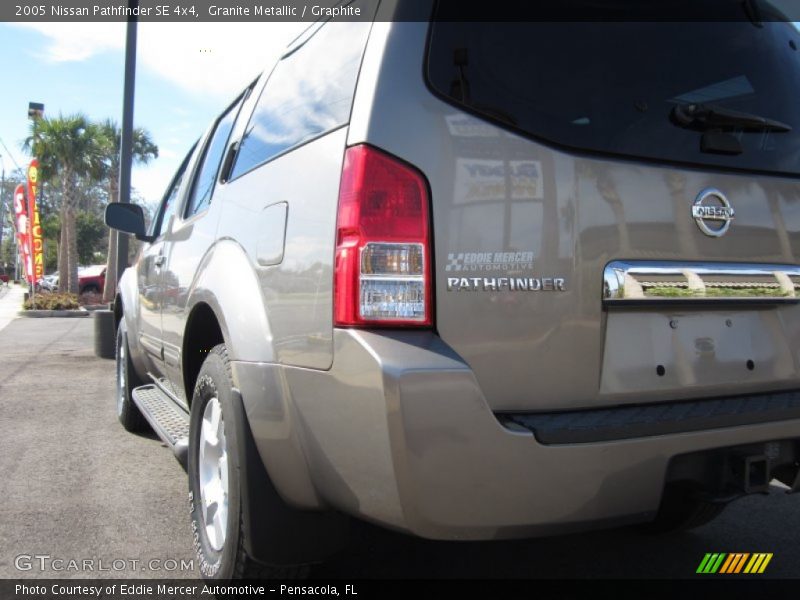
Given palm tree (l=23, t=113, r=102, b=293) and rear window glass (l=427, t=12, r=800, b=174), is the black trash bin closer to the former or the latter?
rear window glass (l=427, t=12, r=800, b=174)

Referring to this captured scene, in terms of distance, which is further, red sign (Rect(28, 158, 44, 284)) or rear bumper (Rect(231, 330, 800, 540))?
red sign (Rect(28, 158, 44, 284))

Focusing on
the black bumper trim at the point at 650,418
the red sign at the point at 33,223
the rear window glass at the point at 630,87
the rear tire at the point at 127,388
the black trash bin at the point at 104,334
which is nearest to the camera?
the black bumper trim at the point at 650,418

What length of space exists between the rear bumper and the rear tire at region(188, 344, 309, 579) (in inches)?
18.1

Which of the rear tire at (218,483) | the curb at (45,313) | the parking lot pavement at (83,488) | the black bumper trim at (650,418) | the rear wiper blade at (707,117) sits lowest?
the curb at (45,313)

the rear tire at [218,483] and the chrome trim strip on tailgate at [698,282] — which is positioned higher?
the chrome trim strip on tailgate at [698,282]

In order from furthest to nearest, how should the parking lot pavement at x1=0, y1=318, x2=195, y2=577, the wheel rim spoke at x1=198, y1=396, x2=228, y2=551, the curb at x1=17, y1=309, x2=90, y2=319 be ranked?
1. the curb at x1=17, y1=309, x2=90, y2=319
2. the parking lot pavement at x1=0, y1=318, x2=195, y2=577
3. the wheel rim spoke at x1=198, y1=396, x2=228, y2=551

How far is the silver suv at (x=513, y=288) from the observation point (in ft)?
5.79

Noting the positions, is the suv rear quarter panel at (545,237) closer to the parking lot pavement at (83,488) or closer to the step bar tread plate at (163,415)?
the step bar tread plate at (163,415)

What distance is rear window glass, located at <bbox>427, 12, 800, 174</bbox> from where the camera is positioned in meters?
1.91

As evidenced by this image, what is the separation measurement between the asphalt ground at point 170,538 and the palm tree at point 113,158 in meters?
17.2

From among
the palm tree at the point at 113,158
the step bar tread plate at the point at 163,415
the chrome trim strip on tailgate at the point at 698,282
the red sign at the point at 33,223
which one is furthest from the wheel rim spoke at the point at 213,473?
the red sign at the point at 33,223

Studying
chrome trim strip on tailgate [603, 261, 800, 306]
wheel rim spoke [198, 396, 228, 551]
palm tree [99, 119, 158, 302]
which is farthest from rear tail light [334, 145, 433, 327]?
palm tree [99, 119, 158, 302]

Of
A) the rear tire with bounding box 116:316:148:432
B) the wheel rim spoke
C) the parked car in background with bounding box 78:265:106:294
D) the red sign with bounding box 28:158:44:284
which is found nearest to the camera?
the wheel rim spoke

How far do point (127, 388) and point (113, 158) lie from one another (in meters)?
27.1
